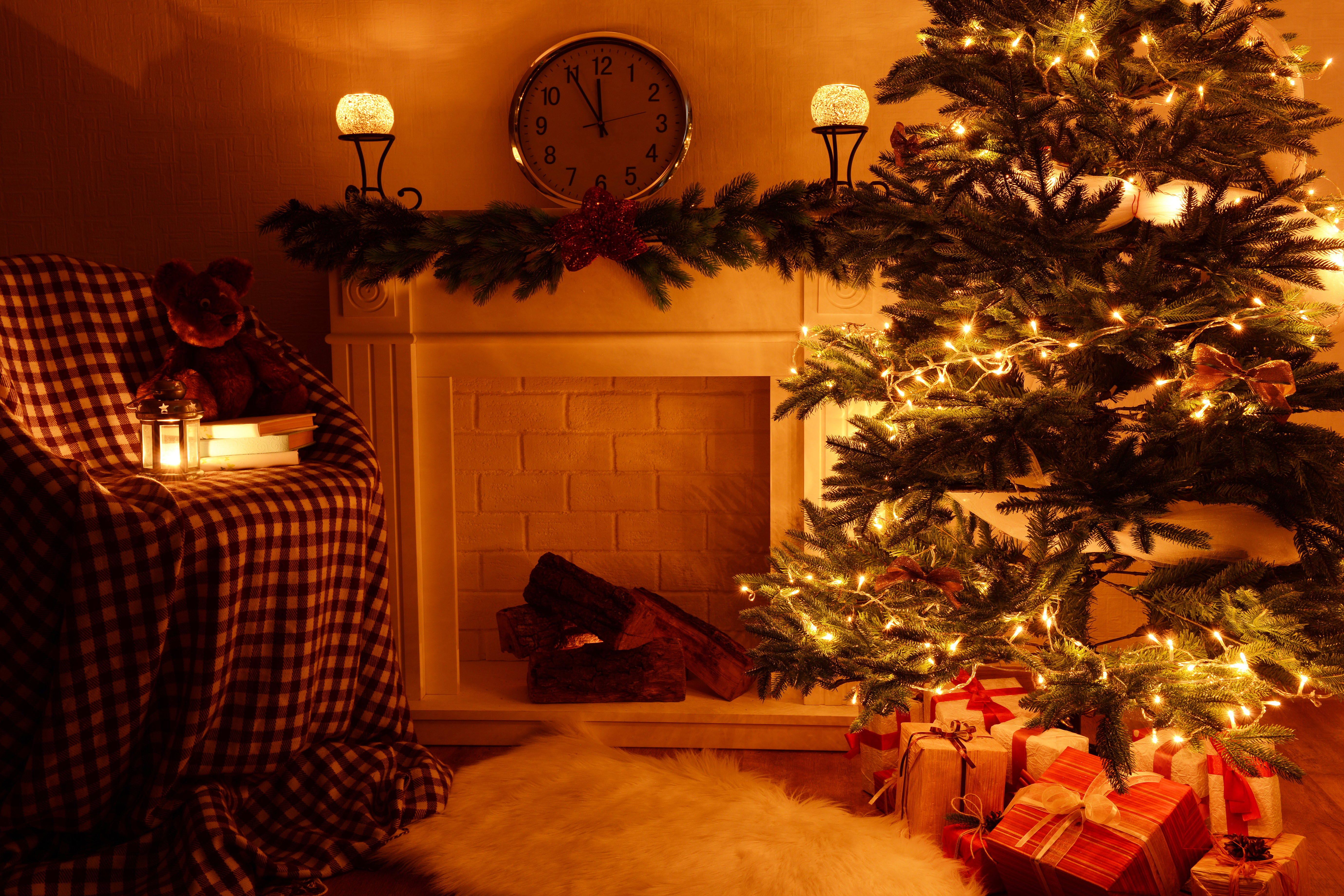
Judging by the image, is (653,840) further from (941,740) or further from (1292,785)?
(1292,785)

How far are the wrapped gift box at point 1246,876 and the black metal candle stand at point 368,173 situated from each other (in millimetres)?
1327

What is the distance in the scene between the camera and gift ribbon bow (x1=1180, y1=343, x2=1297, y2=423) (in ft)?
3.92

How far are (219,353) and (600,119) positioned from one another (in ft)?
3.04

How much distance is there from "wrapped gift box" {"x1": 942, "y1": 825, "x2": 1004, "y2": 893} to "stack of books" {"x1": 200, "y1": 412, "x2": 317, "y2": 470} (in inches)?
49.6

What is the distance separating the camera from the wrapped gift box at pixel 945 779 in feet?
4.99

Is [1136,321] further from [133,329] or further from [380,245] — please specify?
[133,329]

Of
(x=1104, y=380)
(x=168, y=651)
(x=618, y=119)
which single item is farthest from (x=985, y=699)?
(x=618, y=119)

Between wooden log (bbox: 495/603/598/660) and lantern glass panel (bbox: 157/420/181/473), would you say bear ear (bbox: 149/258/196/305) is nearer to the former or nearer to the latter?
lantern glass panel (bbox: 157/420/181/473)

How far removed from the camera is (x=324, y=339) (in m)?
2.07

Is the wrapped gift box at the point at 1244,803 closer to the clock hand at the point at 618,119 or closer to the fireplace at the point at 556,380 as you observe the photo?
the fireplace at the point at 556,380

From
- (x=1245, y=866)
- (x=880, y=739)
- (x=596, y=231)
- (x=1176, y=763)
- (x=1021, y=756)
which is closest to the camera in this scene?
(x=1245, y=866)

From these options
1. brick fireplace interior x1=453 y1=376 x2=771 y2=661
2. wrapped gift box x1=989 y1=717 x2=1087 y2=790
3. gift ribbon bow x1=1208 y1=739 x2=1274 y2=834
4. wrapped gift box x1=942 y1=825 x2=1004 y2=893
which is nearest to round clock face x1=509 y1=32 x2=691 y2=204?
brick fireplace interior x1=453 y1=376 x2=771 y2=661

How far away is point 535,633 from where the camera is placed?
208cm

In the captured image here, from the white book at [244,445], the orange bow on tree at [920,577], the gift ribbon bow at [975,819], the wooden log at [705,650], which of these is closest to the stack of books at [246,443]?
the white book at [244,445]
